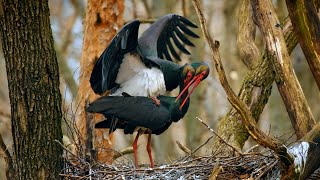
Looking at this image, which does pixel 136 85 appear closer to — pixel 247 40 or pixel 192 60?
pixel 247 40

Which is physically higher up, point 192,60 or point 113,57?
point 192,60

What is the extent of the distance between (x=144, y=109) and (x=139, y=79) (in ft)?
1.36

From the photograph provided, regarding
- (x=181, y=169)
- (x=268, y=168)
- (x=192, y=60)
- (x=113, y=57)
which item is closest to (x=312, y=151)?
(x=268, y=168)

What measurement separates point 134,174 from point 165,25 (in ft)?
7.96

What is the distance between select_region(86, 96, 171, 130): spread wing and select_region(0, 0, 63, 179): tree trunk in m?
0.94

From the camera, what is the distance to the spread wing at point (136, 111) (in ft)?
27.7

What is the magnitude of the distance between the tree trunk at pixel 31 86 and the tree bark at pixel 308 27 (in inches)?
80.6

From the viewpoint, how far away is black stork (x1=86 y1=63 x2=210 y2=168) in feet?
27.7

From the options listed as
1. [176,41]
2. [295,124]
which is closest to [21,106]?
Answer: [295,124]

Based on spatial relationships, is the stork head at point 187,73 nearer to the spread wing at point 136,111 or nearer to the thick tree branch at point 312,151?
the spread wing at point 136,111

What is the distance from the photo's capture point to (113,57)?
8.52m

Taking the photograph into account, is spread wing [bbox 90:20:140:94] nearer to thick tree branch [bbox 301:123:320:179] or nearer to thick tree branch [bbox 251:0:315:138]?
thick tree branch [bbox 251:0:315:138]

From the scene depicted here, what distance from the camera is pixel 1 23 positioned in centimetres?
726

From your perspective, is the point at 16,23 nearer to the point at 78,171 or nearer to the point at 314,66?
the point at 78,171
